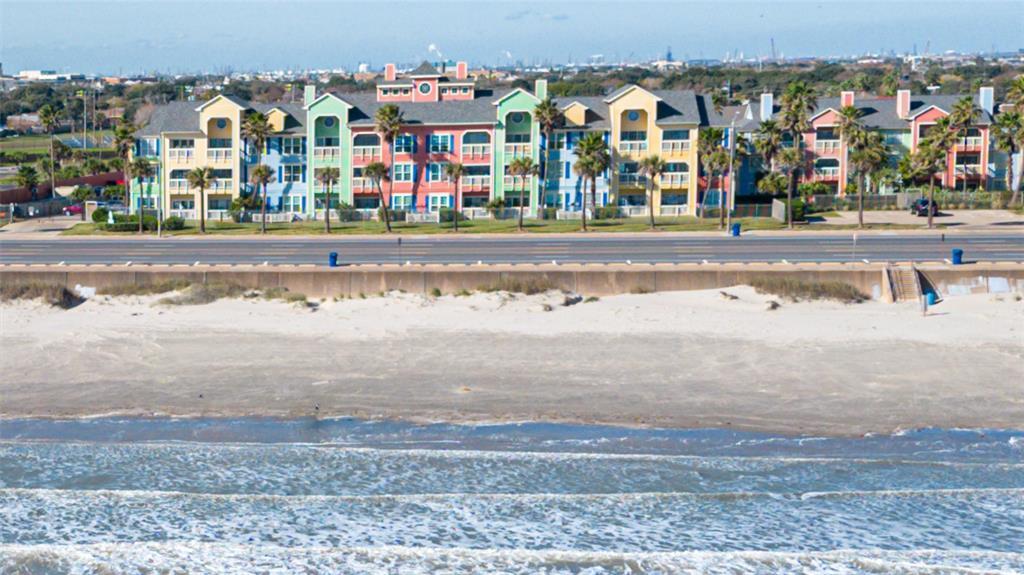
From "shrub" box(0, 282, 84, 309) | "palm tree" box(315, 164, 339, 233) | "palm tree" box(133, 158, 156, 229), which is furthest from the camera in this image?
"palm tree" box(133, 158, 156, 229)

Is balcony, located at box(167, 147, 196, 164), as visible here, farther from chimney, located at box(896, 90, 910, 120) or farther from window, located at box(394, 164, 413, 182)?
chimney, located at box(896, 90, 910, 120)

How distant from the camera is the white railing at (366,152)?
80.2 m

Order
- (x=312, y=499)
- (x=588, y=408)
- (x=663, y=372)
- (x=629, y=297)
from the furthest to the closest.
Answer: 1. (x=629, y=297)
2. (x=663, y=372)
3. (x=588, y=408)
4. (x=312, y=499)

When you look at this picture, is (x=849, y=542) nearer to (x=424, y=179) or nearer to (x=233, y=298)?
(x=233, y=298)

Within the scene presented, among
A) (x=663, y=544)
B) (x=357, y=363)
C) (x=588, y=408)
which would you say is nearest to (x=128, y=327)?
(x=357, y=363)

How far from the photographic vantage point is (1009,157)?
3310 inches

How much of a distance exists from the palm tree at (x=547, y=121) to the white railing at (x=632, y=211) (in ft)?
16.4

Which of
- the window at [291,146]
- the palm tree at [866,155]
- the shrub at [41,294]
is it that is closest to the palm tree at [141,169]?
the window at [291,146]

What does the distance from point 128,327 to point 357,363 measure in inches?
359

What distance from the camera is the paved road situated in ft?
179

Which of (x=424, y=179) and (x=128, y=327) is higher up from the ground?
(x=424, y=179)

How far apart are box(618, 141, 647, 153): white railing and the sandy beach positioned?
36.1m

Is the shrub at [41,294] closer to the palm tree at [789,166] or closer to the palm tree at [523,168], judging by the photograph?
the palm tree at [523,168]

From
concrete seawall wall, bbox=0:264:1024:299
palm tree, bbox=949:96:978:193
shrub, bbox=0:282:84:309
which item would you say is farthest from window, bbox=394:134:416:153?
shrub, bbox=0:282:84:309
